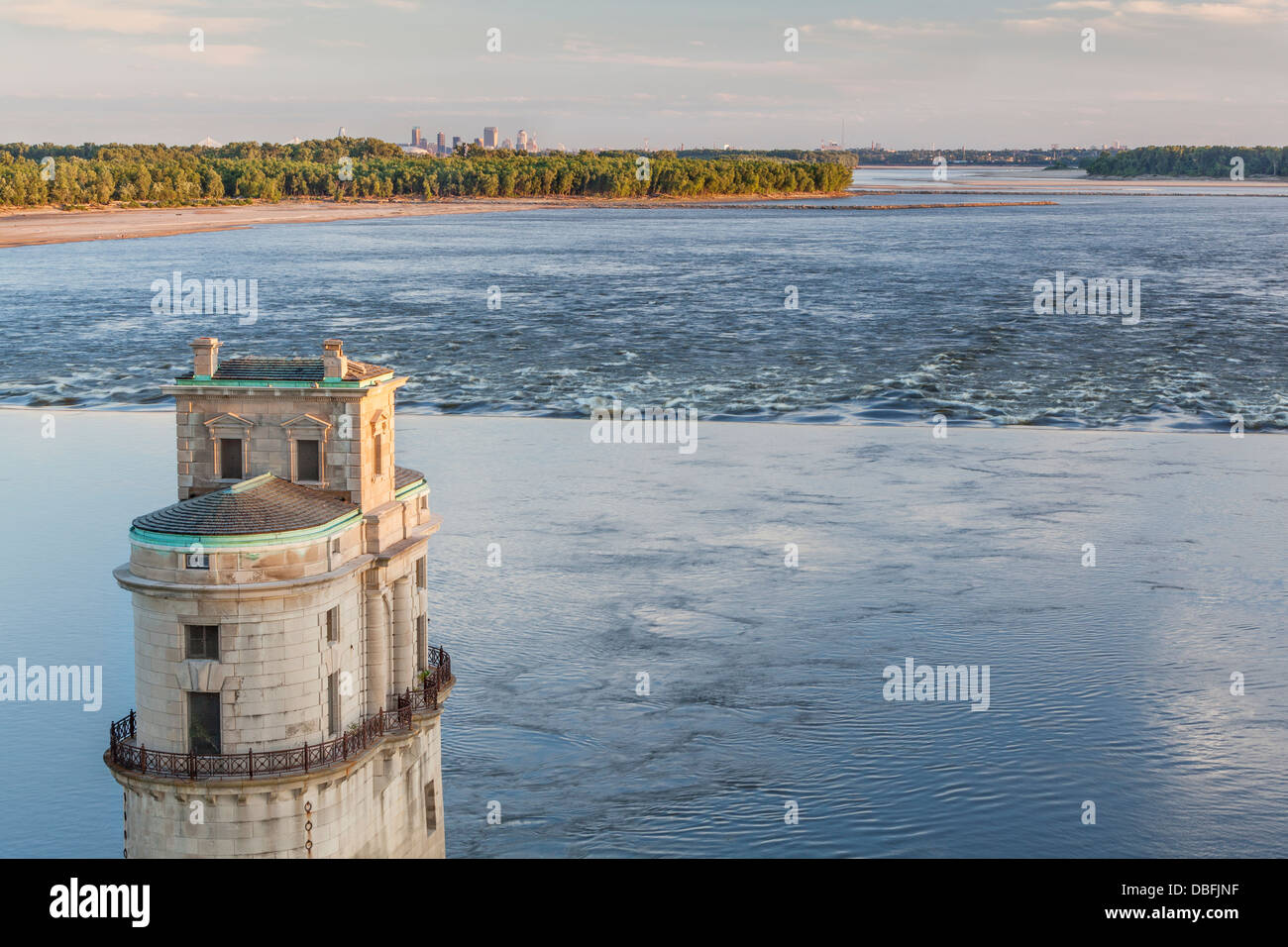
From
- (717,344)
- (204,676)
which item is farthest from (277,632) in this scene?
(717,344)

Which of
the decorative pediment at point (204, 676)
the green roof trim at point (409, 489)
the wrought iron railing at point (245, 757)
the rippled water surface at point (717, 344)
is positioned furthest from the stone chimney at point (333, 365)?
the rippled water surface at point (717, 344)

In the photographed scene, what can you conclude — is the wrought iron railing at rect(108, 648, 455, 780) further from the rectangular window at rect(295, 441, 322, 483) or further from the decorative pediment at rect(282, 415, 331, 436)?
the decorative pediment at rect(282, 415, 331, 436)

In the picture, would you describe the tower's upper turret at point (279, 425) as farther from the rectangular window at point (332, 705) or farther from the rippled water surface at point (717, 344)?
the rippled water surface at point (717, 344)

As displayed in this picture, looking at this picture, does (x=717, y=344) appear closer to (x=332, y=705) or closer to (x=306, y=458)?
(x=306, y=458)

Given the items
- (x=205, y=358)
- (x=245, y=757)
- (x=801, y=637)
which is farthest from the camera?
(x=801, y=637)

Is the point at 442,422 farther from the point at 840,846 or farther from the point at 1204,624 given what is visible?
the point at 840,846
